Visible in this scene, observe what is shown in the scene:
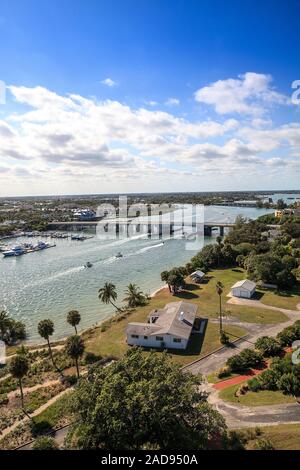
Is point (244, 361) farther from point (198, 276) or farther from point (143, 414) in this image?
point (198, 276)

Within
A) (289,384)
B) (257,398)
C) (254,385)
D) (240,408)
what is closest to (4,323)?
(240,408)

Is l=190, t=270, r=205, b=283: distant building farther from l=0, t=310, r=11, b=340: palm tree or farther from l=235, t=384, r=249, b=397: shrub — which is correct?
l=235, t=384, r=249, b=397: shrub

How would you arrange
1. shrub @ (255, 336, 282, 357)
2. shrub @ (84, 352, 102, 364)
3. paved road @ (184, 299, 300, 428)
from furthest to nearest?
1. shrub @ (84, 352, 102, 364)
2. shrub @ (255, 336, 282, 357)
3. paved road @ (184, 299, 300, 428)

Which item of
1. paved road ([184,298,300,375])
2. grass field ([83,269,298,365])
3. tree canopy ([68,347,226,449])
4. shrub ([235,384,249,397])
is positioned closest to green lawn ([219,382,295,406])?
shrub ([235,384,249,397])

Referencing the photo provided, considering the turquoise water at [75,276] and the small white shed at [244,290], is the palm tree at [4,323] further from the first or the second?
the small white shed at [244,290]

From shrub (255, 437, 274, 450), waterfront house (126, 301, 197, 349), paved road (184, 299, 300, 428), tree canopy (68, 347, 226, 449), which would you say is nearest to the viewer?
tree canopy (68, 347, 226, 449)
